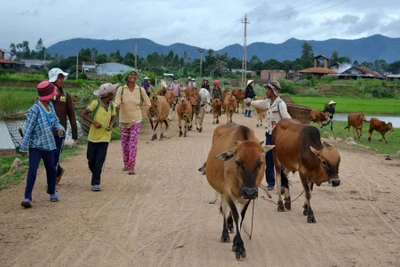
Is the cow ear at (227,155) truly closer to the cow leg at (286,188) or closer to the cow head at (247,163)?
the cow head at (247,163)

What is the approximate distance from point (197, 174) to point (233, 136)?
546 centimetres

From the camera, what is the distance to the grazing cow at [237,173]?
7059mm

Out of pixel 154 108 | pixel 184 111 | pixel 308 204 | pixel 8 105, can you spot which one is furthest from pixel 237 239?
pixel 8 105

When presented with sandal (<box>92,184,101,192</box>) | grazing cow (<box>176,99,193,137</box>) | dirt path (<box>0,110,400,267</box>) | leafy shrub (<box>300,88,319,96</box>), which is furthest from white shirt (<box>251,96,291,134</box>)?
leafy shrub (<box>300,88,319,96</box>)

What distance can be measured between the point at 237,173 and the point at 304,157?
8.67 ft

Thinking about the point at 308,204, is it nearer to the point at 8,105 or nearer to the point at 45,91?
the point at 45,91

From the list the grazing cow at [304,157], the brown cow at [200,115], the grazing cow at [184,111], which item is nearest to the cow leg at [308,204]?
the grazing cow at [304,157]

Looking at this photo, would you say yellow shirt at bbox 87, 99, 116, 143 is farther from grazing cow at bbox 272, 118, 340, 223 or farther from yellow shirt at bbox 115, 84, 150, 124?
grazing cow at bbox 272, 118, 340, 223

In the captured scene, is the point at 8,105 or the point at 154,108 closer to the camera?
the point at 154,108

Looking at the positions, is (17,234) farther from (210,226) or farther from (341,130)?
(341,130)

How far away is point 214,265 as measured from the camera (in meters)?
7.00

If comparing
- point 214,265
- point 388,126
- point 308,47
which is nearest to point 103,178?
point 214,265

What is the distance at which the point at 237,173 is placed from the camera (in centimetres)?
725

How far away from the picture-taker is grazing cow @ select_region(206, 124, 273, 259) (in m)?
7.06
